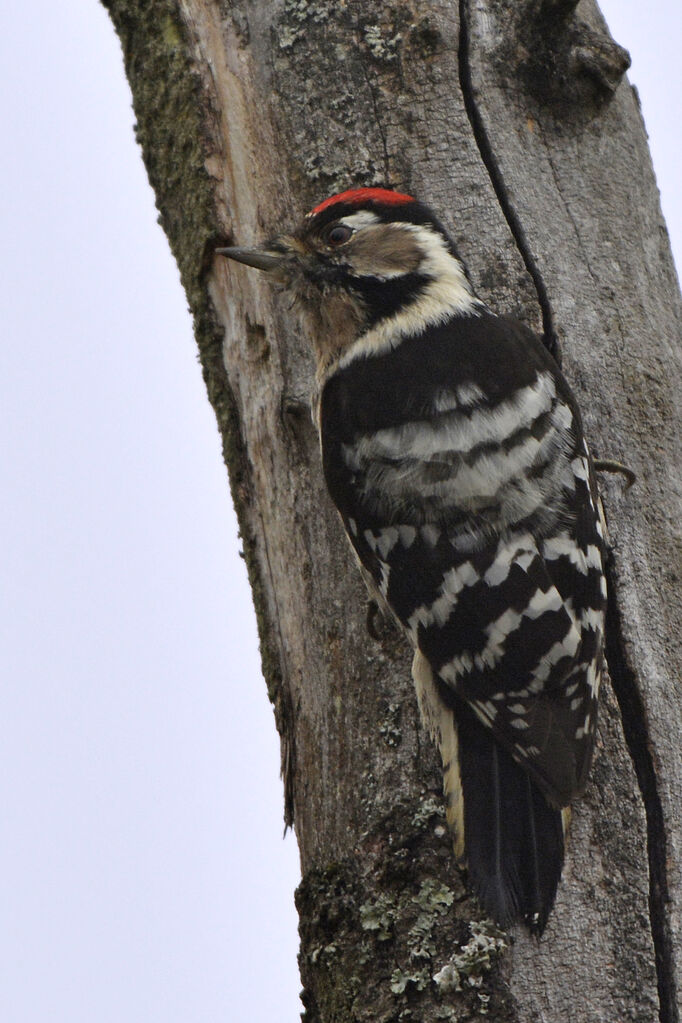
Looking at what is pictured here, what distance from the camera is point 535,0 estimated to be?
2699 millimetres

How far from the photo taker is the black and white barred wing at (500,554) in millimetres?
2266

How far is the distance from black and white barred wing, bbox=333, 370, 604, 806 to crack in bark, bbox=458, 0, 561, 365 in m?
0.14

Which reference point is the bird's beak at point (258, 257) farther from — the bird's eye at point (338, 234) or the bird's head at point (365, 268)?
the bird's eye at point (338, 234)

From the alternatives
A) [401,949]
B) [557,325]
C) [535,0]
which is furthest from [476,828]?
[535,0]

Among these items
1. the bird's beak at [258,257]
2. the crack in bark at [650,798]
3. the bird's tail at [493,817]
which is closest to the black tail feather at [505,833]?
the bird's tail at [493,817]

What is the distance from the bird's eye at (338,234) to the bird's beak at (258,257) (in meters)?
0.16

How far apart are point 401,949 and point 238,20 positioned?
2.21 m

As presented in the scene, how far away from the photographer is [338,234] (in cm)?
283

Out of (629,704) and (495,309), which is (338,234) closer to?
(495,309)

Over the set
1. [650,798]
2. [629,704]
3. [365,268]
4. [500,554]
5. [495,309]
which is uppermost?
[365,268]

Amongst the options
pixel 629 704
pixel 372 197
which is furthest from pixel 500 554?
pixel 372 197

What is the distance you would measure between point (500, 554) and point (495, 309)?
1.99 ft

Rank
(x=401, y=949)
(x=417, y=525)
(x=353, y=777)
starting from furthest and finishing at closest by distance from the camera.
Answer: (x=417, y=525) → (x=353, y=777) → (x=401, y=949)

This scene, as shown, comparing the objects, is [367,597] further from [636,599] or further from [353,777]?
[636,599]
